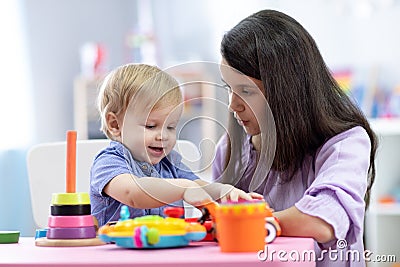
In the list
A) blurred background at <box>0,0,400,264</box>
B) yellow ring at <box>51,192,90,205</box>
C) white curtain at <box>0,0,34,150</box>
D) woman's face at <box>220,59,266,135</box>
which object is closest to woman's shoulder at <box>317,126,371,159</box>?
woman's face at <box>220,59,266,135</box>

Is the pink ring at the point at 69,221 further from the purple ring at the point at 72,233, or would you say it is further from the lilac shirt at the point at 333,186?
the lilac shirt at the point at 333,186

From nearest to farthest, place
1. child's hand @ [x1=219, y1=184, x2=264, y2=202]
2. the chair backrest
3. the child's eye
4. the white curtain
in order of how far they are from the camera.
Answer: child's hand @ [x1=219, y1=184, x2=264, y2=202] → the child's eye → the chair backrest → the white curtain

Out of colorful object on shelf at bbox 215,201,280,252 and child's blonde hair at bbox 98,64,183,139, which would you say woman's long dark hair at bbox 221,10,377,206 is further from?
colorful object on shelf at bbox 215,201,280,252

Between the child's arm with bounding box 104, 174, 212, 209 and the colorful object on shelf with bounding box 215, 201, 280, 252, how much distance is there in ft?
0.44

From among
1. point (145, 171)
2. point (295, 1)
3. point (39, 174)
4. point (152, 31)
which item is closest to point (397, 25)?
point (295, 1)

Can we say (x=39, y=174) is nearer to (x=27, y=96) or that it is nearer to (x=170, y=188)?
(x=170, y=188)

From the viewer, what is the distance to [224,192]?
42.1 inches

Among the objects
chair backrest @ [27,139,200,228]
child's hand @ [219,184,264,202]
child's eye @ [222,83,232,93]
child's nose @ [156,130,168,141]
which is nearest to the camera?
child's hand @ [219,184,264,202]

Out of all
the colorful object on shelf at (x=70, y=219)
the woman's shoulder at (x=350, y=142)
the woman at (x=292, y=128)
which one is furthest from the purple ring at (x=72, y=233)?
the woman's shoulder at (x=350, y=142)

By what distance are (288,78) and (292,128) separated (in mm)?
89

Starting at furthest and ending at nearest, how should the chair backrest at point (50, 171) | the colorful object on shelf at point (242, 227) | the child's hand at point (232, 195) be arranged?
the chair backrest at point (50, 171) → the child's hand at point (232, 195) → the colorful object on shelf at point (242, 227)

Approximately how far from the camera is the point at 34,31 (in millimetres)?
3266

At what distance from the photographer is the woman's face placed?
4.10 ft

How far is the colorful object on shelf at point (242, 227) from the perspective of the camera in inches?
36.1
